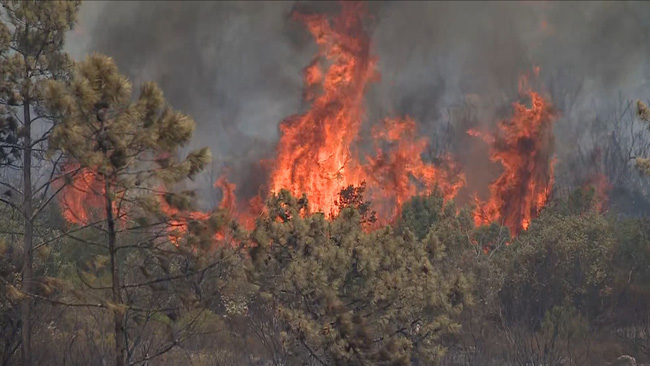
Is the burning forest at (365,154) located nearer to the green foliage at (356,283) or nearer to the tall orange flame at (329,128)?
the tall orange flame at (329,128)

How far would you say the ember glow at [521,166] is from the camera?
70.9 m

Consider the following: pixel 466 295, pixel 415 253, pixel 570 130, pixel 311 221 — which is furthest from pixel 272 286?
pixel 570 130

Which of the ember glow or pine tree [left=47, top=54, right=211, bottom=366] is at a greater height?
the ember glow

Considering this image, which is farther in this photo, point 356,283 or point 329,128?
point 329,128

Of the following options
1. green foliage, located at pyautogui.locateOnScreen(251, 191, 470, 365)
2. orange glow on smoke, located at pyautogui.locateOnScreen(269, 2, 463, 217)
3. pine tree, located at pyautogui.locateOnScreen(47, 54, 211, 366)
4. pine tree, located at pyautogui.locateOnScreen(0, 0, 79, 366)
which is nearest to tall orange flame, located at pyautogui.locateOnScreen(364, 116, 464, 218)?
orange glow on smoke, located at pyautogui.locateOnScreen(269, 2, 463, 217)

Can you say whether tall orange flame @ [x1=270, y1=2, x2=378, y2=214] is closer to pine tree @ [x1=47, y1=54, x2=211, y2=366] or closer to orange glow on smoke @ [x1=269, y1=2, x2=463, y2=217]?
orange glow on smoke @ [x1=269, y1=2, x2=463, y2=217]

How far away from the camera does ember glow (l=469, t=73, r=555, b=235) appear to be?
233 feet

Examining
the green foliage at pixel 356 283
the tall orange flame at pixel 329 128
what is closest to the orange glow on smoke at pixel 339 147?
the tall orange flame at pixel 329 128

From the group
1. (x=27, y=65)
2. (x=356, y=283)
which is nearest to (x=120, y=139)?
(x=27, y=65)

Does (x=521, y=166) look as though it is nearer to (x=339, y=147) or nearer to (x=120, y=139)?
(x=339, y=147)

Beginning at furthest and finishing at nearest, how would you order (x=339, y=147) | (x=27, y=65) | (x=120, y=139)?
1. (x=339, y=147)
2. (x=27, y=65)
3. (x=120, y=139)

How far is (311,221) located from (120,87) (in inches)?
244

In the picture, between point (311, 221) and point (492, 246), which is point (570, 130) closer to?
point (492, 246)

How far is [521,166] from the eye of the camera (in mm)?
74188
